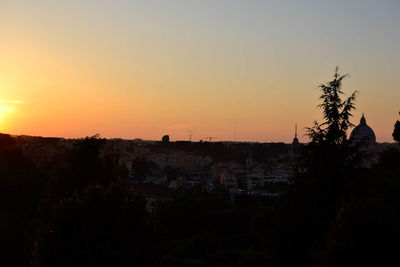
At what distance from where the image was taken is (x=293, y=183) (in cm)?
1174

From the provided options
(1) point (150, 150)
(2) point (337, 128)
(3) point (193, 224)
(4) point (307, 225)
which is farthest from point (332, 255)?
(1) point (150, 150)

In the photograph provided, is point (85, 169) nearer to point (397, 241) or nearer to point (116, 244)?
point (116, 244)

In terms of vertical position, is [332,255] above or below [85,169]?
below

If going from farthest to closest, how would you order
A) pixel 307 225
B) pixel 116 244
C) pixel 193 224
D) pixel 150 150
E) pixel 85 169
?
pixel 150 150
pixel 193 224
pixel 85 169
pixel 307 225
pixel 116 244

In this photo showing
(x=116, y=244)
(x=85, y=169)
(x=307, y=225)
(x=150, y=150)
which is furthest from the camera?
(x=150, y=150)

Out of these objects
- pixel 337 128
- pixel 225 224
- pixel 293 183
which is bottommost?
pixel 225 224

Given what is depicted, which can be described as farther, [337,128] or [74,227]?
[337,128]

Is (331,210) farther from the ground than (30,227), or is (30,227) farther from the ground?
(331,210)

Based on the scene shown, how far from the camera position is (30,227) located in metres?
23.7

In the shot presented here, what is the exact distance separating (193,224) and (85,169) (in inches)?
551

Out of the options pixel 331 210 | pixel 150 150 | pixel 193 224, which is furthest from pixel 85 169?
pixel 150 150

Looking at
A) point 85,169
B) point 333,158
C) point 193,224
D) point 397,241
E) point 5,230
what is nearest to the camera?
point 397,241

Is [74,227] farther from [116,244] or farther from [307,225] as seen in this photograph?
[307,225]

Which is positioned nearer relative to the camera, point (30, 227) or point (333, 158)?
point (333, 158)
